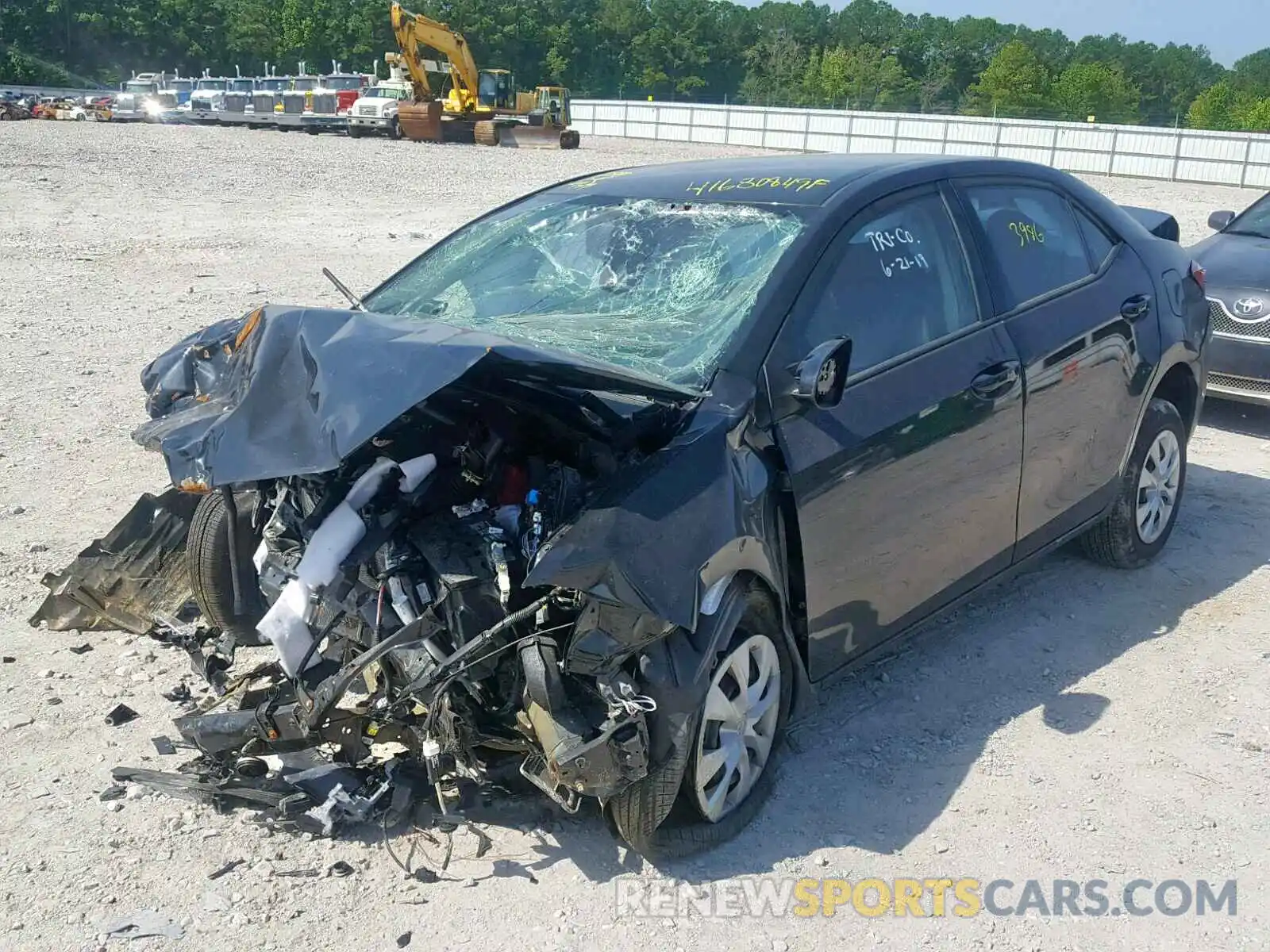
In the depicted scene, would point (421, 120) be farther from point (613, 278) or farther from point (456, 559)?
point (456, 559)

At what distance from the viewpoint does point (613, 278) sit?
420cm

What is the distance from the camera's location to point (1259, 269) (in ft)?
26.1

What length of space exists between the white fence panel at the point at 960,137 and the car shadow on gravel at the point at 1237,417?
52.7ft

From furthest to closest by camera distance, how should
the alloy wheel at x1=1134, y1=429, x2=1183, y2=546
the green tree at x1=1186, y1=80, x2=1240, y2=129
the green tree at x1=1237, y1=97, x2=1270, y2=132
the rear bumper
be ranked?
the green tree at x1=1237, y1=97, x2=1270, y2=132, the green tree at x1=1186, y1=80, x2=1240, y2=129, the rear bumper, the alloy wheel at x1=1134, y1=429, x2=1183, y2=546

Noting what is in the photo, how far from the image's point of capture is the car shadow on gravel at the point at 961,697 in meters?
3.61

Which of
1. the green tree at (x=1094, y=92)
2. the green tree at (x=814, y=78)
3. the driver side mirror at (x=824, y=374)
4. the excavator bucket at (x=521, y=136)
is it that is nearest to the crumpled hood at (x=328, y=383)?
the driver side mirror at (x=824, y=374)

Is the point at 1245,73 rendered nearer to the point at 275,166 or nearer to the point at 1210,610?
the point at 275,166

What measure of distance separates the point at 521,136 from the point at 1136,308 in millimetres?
31937

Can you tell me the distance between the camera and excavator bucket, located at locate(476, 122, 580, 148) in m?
34.8

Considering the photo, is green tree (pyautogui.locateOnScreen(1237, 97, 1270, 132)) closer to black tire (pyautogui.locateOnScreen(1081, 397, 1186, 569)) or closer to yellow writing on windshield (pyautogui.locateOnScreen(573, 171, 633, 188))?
black tire (pyautogui.locateOnScreen(1081, 397, 1186, 569))

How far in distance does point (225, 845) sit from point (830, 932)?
5.64ft

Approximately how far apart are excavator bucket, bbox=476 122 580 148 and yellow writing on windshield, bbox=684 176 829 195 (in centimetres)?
3165

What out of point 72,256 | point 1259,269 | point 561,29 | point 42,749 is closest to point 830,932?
point 42,749

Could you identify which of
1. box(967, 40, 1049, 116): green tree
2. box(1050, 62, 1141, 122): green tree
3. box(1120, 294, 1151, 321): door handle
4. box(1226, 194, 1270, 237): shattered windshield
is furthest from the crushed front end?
box(967, 40, 1049, 116): green tree
